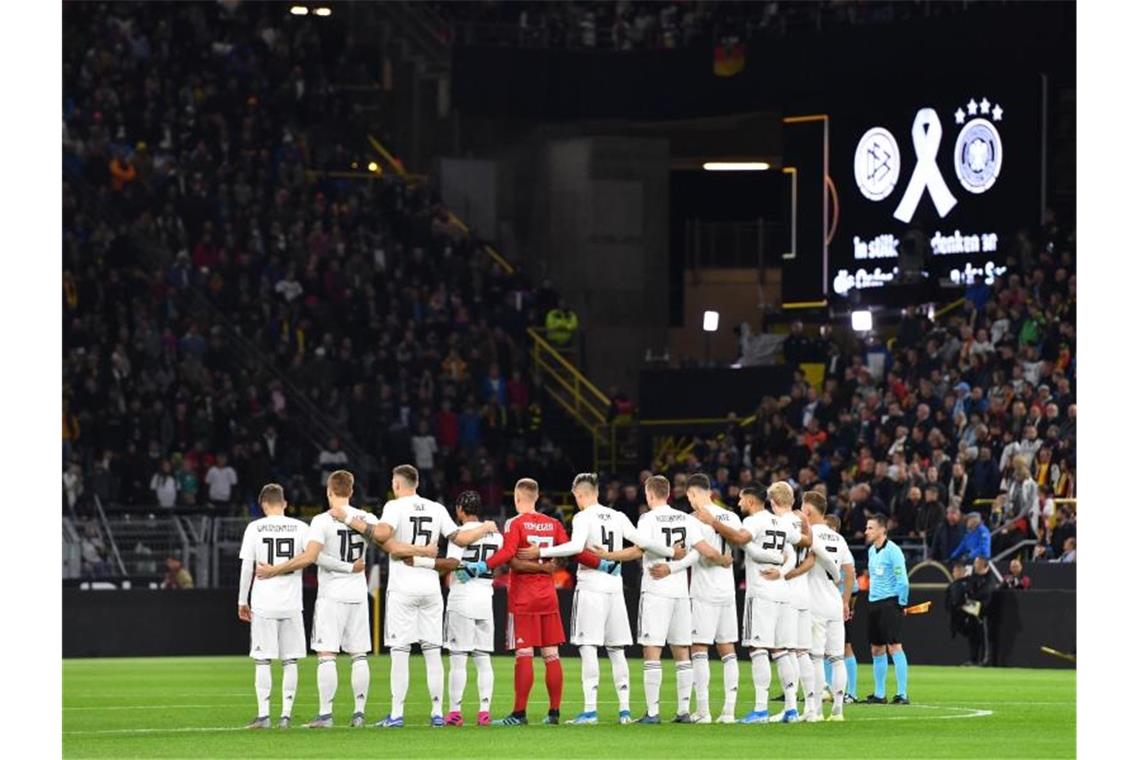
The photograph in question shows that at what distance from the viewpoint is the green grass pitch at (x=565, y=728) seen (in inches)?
663

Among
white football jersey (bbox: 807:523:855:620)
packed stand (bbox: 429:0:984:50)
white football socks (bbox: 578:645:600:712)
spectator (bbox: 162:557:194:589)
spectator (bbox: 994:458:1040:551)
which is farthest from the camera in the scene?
packed stand (bbox: 429:0:984:50)

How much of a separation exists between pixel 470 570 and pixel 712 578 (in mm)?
2083

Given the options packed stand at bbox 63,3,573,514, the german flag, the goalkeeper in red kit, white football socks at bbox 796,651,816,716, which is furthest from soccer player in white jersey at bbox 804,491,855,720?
the german flag

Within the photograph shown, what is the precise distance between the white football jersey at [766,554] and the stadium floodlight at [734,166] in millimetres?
31541

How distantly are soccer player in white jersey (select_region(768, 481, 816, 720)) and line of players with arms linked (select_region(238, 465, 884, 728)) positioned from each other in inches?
0.7

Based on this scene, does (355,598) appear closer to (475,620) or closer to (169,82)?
(475,620)

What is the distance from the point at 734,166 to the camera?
50.7m

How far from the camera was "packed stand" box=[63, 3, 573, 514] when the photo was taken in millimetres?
38125

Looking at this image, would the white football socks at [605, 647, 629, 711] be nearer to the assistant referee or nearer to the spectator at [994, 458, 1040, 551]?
the assistant referee

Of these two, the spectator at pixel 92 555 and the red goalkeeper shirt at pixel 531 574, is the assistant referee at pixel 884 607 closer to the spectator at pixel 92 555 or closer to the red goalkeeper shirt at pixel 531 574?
the red goalkeeper shirt at pixel 531 574

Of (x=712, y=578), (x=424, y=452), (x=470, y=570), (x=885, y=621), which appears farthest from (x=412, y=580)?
(x=424, y=452)

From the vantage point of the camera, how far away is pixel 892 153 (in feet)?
131

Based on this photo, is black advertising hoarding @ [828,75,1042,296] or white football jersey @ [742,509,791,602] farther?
black advertising hoarding @ [828,75,1042,296]

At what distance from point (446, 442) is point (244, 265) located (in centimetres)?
541
